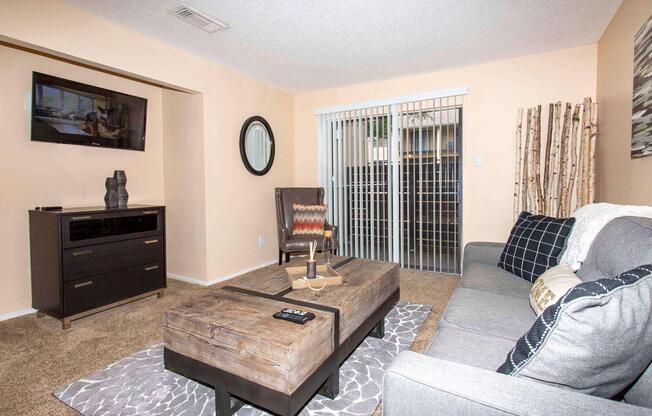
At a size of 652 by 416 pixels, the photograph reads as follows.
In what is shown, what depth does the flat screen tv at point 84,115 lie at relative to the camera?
2.71 meters

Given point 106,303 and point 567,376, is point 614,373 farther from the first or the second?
point 106,303

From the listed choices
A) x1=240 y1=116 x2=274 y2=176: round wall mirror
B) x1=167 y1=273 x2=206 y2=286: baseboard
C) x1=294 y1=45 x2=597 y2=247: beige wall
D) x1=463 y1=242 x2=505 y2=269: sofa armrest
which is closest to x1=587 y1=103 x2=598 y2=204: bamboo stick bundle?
x1=294 y1=45 x2=597 y2=247: beige wall

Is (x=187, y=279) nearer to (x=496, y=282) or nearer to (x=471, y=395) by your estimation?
(x=496, y=282)

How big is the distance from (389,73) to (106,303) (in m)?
3.76

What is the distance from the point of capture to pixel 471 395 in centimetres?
76

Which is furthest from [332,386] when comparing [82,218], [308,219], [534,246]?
[308,219]

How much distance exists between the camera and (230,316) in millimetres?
1521

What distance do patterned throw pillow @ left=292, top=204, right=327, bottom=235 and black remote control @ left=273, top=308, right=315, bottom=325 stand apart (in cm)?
248

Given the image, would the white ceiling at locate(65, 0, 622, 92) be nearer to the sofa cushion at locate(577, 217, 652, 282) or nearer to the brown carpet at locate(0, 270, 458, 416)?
the sofa cushion at locate(577, 217, 652, 282)

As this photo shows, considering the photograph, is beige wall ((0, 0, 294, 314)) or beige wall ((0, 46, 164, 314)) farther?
beige wall ((0, 46, 164, 314))

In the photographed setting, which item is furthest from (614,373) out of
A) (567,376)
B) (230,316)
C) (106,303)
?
(106,303)

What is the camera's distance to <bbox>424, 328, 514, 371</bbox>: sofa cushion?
1.22 m

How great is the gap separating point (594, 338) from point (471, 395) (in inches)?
12.4

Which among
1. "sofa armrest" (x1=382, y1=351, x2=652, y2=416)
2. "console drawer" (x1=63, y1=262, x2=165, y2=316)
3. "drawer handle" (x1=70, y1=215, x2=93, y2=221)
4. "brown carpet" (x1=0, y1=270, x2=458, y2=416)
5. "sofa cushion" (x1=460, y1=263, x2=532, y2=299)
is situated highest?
"drawer handle" (x1=70, y1=215, x2=93, y2=221)
